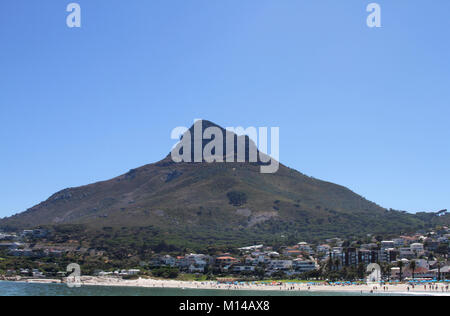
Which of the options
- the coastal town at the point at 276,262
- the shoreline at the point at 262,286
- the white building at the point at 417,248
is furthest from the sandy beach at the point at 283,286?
the white building at the point at 417,248

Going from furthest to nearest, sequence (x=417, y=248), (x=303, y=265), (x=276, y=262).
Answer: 1. (x=417, y=248)
2. (x=276, y=262)
3. (x=303, y=265)

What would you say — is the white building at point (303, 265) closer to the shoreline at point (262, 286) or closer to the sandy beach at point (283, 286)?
the sandy beach at point (283, 286)

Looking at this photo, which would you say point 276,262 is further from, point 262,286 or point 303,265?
point 262,286

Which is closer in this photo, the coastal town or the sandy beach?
the sandy beach

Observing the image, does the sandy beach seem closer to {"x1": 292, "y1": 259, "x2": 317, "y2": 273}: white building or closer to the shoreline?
the shoreline

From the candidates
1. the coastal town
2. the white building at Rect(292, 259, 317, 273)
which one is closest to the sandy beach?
the coastal town

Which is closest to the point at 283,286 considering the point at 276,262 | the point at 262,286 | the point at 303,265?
the point at 262,286
